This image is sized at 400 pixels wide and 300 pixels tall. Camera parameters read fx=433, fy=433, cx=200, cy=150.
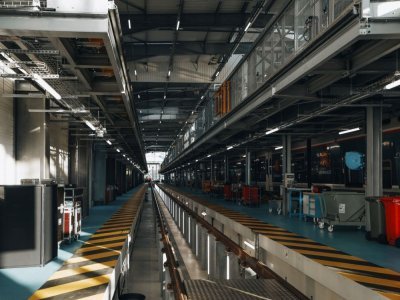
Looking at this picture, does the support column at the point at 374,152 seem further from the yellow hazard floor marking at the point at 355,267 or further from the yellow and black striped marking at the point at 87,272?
the yellow and black striped marking at the point at 87,272

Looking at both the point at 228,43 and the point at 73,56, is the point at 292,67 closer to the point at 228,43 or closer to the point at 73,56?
the point at 73,56

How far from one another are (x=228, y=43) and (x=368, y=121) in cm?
924

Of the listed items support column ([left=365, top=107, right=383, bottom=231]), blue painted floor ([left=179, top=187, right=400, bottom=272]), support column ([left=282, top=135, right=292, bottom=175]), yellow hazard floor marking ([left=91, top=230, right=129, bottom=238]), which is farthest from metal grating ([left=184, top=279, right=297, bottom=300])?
support column ([left=282, top=135, right=292, bottom=175])

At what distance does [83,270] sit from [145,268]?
482 centimetres

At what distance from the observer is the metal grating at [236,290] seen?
455cm

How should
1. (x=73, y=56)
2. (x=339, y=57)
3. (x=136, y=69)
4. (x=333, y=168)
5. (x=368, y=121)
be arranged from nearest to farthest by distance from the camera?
(x=73, y=56) → (x=339, y=57) → (x=368, y=121) → (x=333, y=168) → (x=136, y=69)

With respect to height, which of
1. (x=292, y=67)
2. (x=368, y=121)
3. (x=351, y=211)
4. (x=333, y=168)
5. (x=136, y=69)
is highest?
(x=136, y=69)

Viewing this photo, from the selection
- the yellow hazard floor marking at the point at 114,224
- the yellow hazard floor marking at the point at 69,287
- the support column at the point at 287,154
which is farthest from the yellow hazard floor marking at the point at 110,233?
the support column at the point at 287,154

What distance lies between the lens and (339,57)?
290 inches

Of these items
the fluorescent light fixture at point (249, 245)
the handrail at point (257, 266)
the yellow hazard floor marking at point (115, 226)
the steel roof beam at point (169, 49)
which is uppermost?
the steel roof beam at point (169, 49)

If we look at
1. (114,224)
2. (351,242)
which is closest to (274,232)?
(351,242)

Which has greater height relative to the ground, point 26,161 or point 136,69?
point 136,69

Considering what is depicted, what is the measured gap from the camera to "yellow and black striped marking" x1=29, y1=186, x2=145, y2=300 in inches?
197

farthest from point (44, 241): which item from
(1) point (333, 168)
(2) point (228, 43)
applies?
(2) point (228, 43)
